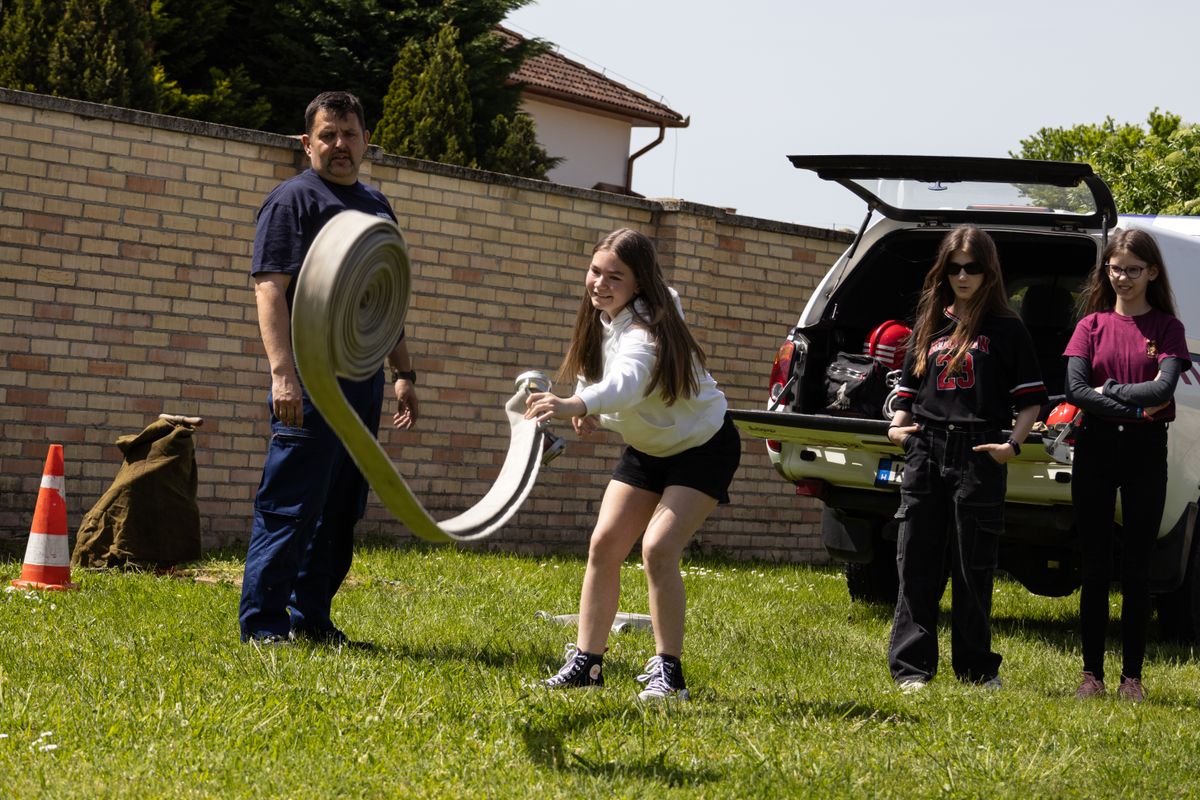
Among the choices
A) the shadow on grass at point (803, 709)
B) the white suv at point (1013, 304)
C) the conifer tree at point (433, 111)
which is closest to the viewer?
the shadow on grass at point (803, 709)

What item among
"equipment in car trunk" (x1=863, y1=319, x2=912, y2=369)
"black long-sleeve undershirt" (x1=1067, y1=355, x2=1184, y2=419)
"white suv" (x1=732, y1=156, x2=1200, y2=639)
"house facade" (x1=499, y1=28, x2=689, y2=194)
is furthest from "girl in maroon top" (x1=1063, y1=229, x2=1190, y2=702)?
"house facade" (x1=499, y1=28, x2=689, y2=194)

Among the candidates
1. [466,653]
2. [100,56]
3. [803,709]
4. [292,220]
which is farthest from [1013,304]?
[100,56]

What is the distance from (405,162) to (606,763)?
239 inches

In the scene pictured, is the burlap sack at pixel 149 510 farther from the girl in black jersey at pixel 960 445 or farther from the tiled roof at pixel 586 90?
the tiled roof at pixel 586 90

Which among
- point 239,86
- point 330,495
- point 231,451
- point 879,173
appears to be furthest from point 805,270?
point 239,86

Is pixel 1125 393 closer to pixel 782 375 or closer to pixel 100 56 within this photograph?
pixel 782 375

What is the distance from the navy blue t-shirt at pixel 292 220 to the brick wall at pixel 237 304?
3449mm

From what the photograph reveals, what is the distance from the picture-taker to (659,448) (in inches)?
186

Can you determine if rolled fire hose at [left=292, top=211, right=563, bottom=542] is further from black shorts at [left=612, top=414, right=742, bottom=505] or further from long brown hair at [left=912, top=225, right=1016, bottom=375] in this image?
long brown hair at [left=912, top=225, right=1016, bottom=375]

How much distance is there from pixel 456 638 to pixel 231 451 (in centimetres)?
348

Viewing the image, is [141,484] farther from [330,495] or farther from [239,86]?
[239,86]

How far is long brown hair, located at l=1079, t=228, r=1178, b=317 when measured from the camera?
5512mm

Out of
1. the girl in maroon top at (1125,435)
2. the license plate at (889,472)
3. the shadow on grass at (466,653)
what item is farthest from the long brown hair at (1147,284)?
the shadow on grass at (466,653)

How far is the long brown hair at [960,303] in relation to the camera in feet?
18.0
